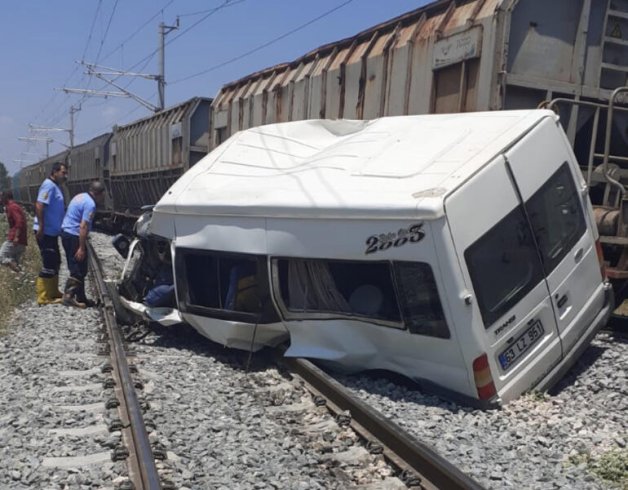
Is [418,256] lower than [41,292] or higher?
higher

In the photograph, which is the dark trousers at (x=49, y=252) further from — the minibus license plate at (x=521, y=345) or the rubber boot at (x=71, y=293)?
the minibus license plate at (x=521, y=345)

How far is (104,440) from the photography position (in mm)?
4711

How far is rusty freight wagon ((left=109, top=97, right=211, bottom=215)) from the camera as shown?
674 inches

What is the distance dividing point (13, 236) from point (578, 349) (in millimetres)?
9780

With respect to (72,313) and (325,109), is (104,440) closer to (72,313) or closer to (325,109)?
(72,313)

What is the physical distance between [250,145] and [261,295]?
2218mm

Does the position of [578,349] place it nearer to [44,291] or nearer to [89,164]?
[44,291]

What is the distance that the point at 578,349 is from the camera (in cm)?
597

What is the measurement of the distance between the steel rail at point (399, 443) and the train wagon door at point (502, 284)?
35.0 inches

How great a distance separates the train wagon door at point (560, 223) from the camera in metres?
5.70

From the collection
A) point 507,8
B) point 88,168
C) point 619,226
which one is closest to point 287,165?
point 507,8

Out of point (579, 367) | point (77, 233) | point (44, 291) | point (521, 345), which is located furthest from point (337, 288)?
point (44, 291)

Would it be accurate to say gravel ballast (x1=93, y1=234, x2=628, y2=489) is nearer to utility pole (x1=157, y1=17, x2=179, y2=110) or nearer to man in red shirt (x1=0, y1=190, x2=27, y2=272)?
man in red shirt (x1=0, y1=190, x2=27, y2=272)

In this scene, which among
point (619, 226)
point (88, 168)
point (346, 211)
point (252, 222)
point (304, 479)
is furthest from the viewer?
point (88, 168)
